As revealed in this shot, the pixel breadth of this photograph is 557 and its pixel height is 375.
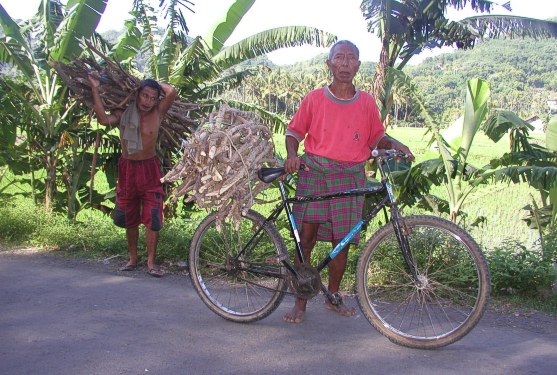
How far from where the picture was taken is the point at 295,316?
13.7 feet

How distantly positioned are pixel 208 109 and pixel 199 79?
19.4 inches

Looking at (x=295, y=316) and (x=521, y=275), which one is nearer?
(x=295, y=316)

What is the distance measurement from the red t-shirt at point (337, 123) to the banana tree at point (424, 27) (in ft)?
12.2

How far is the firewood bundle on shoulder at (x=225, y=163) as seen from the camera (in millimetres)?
3990

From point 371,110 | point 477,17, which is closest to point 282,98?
point 477,17

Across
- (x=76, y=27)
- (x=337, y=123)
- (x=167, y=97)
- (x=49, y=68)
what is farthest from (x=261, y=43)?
(x=337, y=123)

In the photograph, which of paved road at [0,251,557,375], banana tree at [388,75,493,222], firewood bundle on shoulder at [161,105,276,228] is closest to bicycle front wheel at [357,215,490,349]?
paved road at [0,251,557,375]

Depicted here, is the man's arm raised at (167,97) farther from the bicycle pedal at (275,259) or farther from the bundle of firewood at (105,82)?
the bicycle pedal at (275,259)

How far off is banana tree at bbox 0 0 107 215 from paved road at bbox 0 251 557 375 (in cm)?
264

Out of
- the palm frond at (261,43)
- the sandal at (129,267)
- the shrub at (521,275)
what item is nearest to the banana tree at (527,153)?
the shrub at (521,275)

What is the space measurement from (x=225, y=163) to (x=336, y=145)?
80 centimetres

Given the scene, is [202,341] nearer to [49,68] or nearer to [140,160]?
[140,160]

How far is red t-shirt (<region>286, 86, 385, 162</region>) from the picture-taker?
4105mm

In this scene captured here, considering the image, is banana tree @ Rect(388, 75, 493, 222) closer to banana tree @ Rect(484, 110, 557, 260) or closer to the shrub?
banana tree @ Rect(484, 110, 557, 260)
